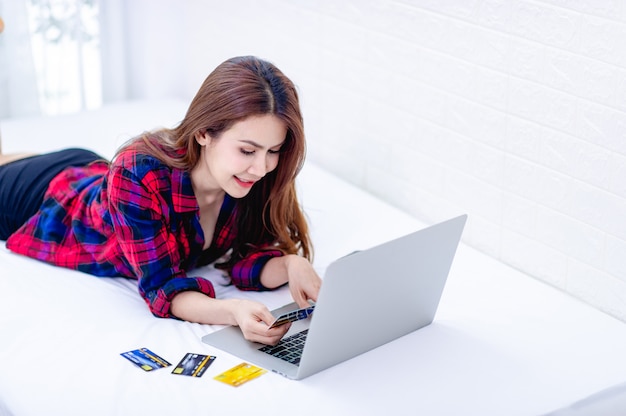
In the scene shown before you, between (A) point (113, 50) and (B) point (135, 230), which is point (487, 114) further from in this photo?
(A) point (113, 50)

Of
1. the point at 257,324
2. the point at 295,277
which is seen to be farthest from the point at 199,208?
the point at 257,324

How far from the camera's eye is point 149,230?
1916 mm

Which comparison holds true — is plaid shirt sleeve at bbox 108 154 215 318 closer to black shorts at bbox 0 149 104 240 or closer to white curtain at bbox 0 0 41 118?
black shorts at bbox 0 149 104 240

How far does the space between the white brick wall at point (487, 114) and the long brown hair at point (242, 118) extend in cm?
46

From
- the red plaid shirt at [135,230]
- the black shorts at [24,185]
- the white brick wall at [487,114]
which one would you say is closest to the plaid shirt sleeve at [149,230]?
the red plaid shirt at [135,230]

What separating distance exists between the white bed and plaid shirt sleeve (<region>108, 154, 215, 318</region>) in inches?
2.7

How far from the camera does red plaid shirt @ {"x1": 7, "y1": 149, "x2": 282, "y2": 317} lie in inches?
75.7

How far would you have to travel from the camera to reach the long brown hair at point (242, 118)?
6.07ft

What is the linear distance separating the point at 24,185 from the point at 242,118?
2.40 feet

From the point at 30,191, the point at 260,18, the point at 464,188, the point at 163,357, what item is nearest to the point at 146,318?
the point at 163,357

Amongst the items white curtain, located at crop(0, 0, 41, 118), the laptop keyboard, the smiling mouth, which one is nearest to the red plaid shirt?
the smiling mouth

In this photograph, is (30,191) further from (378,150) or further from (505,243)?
(505,243)

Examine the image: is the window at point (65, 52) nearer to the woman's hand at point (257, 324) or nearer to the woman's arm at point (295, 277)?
the woman's arm at point (295, 277)

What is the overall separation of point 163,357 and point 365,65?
1.15m
